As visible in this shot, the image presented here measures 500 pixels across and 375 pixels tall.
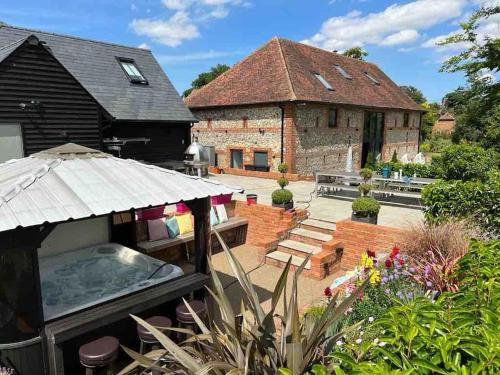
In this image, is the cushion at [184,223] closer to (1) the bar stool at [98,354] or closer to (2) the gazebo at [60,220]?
(2) the gazebo at [60,220]

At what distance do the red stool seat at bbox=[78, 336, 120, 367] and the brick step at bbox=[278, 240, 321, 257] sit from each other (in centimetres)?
573

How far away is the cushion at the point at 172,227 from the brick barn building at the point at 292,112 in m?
11.6

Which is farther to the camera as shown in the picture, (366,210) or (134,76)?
(134,76)

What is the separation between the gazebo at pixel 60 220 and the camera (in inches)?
150

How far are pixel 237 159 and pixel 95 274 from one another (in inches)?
673

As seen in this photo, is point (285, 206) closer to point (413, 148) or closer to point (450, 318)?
point (450, 318)

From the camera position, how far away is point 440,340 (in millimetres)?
1881

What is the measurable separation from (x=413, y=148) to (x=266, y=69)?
1750 cm

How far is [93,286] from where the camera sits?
20.1 feet

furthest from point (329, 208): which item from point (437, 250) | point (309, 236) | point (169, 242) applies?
point (437, 250)

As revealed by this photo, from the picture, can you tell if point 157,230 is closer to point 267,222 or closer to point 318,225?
point 267,222

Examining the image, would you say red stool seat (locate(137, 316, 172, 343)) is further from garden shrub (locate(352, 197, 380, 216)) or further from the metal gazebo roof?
garden shrub (locate(352, 197, 380, 216))

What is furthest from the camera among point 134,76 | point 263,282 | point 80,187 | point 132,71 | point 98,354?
point 132,71

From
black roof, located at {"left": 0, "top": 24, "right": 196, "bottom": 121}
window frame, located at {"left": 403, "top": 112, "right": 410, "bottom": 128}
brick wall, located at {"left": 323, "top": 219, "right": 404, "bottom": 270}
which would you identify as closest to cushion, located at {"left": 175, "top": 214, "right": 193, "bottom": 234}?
brick wall, located at {"left": 323, "top": 219, "right": 404, "bottom": 270}
